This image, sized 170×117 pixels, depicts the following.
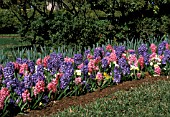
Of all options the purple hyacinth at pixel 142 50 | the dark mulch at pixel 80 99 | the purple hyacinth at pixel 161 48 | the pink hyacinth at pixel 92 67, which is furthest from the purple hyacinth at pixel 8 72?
the purple hyacinth at pixel 161 48

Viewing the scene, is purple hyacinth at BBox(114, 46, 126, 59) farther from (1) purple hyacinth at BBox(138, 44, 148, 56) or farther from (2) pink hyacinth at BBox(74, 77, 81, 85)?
(2) pink hyacinth at BBox(74, 77, 81, 85)

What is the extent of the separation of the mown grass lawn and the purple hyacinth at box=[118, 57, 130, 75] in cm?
59

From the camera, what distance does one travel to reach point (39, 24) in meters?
9.14

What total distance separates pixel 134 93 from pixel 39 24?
13.8 ft

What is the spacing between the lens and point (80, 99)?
5.37 meters

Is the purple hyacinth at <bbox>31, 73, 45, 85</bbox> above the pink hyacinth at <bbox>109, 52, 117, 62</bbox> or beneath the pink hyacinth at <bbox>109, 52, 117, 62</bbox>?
beneath

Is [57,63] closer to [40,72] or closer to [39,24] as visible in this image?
[40,72]

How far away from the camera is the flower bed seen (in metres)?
4.87

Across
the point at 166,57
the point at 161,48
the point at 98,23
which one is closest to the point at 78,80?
the point at 166,57

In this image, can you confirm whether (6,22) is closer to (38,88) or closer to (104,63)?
(104,63)

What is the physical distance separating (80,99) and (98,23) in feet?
13.4

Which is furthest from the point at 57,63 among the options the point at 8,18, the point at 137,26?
the point at 8,18

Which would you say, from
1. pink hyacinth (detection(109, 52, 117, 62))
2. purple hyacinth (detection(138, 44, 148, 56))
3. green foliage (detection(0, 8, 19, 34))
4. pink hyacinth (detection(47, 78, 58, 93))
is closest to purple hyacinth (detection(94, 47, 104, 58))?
pink hyacinth (detection(109, 52, 117, 62))

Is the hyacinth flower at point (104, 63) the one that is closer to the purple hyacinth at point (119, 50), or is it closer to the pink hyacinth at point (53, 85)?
the purple hyacinth at point (119, 50)
